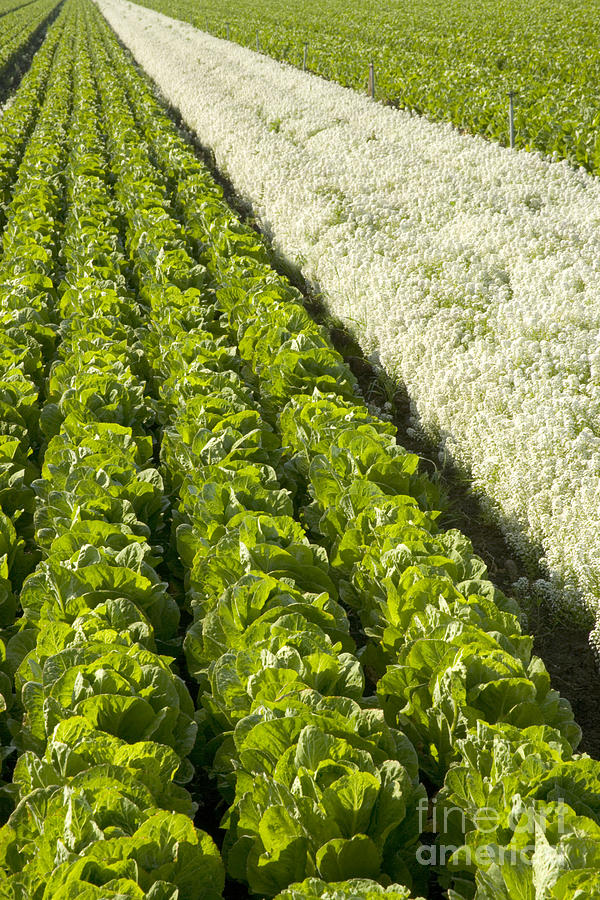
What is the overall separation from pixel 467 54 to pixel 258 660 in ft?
77.5

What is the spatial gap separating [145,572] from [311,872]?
1.79 metres

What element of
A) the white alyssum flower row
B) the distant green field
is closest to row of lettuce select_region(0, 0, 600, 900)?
the white alyssum flower row

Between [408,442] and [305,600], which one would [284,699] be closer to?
[305,600]

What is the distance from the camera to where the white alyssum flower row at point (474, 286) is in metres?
5.03

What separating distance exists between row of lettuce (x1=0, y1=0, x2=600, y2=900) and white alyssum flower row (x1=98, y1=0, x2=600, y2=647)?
82 cm

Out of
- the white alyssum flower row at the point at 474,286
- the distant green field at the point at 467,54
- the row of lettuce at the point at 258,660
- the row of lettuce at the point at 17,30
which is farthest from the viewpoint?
the row of lettuce at the point at 17,30

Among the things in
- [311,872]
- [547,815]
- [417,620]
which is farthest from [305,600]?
[547,815]

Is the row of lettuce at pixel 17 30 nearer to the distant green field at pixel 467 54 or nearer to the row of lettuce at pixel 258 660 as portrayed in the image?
the distant green field at pixel 467 54

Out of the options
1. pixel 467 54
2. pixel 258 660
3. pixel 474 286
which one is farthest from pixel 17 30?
pixel 258 660

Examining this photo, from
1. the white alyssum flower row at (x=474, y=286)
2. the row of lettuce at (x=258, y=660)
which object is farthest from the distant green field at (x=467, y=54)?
the row of lettuce at (x=258, y=660)

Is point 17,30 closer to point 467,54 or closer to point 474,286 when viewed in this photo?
point 467,54

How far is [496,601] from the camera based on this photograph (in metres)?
3.79

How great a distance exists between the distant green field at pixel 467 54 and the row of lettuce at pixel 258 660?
9125 mm

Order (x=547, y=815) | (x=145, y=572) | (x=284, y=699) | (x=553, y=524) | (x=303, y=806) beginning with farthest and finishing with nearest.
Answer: (x=553, y=524)
(x=145, y=572)
(x=284, y=699)
(x=303, y=806)
(x=547, y=815)
